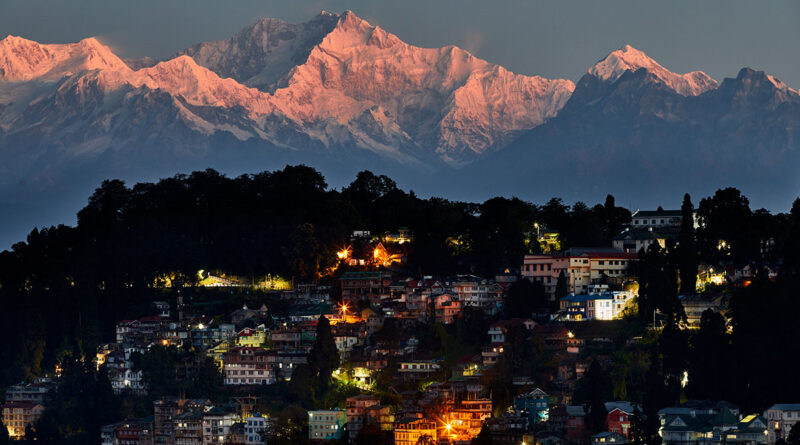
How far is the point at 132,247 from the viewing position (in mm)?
102750

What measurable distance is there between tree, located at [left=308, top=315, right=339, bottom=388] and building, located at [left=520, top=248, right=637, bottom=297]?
13.5 meters

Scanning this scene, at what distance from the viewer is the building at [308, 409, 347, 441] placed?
79.1m

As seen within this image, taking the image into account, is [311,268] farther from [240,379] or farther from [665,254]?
[665,254]

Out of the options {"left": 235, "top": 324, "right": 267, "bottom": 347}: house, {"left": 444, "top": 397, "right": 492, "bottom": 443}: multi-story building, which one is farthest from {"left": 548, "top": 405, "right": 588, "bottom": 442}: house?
{"left": 235, "top": 324, "right": 267, "bottom": 347}: house

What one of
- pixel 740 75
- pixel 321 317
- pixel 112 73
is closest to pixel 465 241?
pixel 321 317

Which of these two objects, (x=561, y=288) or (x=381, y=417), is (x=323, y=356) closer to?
(x=381, y=417)

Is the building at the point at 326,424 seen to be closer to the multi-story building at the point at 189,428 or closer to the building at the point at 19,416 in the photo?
the multi-story building at the point at 189,428

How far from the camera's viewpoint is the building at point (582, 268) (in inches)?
3573

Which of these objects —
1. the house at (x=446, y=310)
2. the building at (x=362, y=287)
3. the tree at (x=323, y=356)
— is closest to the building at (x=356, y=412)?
the tree at (x=323, y=356)

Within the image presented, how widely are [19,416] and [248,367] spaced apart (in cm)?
1385

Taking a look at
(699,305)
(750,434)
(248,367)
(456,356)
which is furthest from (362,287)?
(750,434)

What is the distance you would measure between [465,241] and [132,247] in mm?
21534

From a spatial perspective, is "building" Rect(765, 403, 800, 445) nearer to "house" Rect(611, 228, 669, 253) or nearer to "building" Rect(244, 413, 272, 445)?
"house" Rect(611, 228, 669, 253)

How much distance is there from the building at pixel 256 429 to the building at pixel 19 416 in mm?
15389
